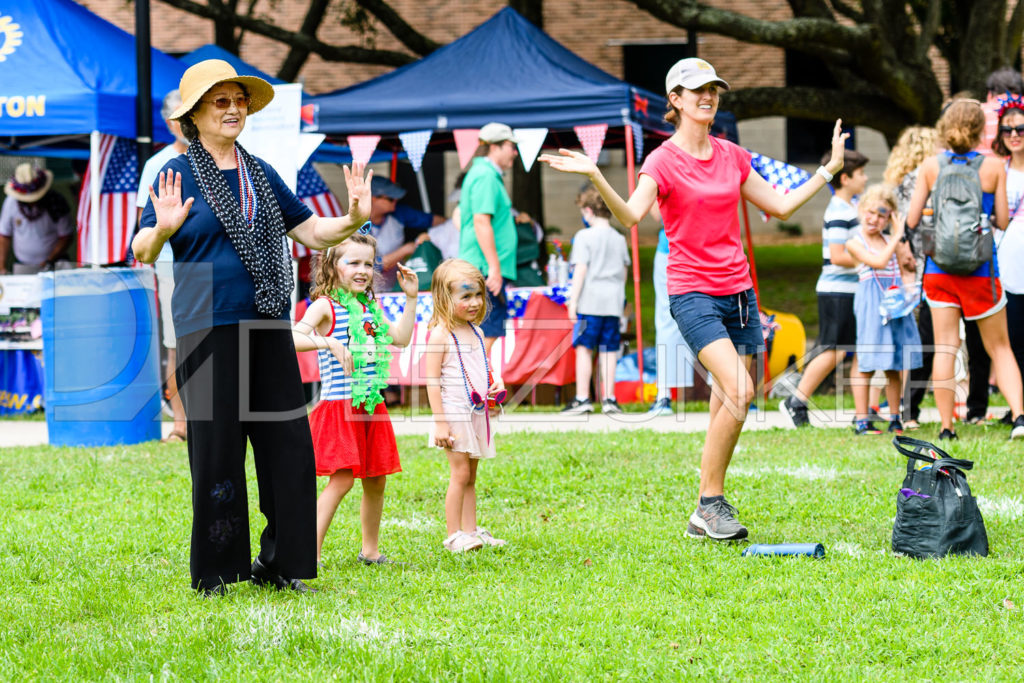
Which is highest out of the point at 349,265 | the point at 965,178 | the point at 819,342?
the point at 965,178

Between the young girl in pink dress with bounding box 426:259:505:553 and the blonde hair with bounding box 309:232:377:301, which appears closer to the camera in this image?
the blonde hair with bounding box 309:232:377:301

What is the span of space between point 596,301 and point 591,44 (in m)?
19.1

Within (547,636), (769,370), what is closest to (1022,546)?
(547,636)

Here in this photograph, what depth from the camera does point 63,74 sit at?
10.3 m

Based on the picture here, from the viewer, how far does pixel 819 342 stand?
916 cm

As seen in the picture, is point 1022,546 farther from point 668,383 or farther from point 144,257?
point 668,383

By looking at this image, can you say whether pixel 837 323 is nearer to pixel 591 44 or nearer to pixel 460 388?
pixel 460 388

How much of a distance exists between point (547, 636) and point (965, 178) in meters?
4.94

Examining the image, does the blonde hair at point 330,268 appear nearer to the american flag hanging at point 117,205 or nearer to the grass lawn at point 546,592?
the grass lawn at point 546,592

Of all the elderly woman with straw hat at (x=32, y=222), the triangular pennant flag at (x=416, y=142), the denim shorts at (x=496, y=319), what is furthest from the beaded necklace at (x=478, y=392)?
the elderly woman with straw hat at (x=32, y=222)

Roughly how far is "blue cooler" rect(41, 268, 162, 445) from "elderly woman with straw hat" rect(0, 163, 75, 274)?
3193 mm

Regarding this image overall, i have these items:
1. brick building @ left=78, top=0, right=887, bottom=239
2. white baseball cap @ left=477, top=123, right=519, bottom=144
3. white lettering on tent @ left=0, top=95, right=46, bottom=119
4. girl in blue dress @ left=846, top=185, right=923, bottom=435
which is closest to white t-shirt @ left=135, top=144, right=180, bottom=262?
white lettering on tent @ left=0, top=95, right=46, bottom=119

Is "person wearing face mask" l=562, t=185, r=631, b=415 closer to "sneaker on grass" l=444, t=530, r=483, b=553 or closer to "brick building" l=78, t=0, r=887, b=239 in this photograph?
"sneaker on grass" l=444, t=530, r=483, b=553

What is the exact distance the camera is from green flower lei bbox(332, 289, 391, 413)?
207 inches
